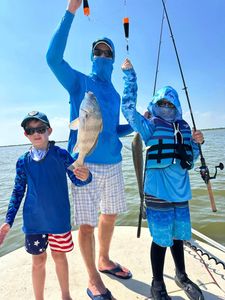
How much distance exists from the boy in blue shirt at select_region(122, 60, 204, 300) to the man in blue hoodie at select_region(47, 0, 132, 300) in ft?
0.99

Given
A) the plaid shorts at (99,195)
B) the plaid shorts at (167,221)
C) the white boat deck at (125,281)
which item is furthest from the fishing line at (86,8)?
the white boat deck at (125,281)

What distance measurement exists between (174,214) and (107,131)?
3.59ft

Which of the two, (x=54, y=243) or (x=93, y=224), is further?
(x=93, y=224)

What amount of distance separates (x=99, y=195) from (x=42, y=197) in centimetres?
74

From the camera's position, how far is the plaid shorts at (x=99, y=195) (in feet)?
10.0

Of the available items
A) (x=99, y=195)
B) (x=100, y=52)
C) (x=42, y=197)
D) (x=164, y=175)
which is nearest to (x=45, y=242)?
(x=42, y=197)

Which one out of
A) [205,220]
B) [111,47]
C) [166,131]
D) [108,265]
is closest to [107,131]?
[166,131]

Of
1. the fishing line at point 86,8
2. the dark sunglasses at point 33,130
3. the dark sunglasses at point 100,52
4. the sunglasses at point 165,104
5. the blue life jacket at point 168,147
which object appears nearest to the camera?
the dark sunglasses at point 33,130

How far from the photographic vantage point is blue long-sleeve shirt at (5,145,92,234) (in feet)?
8.89

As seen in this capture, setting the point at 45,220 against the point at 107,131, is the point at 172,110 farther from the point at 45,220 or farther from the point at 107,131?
the point at 45,220

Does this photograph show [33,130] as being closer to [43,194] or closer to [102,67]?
[43,194]

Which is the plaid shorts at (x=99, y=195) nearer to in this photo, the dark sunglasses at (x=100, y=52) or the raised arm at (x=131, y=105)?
Answer: the raised arm at (x=131, y=105)

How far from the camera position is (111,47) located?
332 centimetres

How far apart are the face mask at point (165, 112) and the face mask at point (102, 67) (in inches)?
26.4
